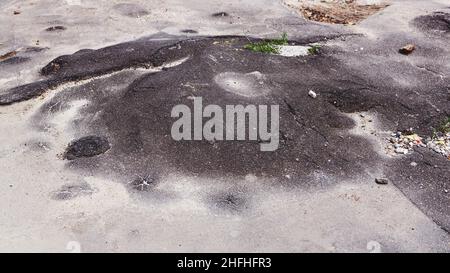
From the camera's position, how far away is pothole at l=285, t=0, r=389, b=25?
11217mm

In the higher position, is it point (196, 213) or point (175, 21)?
point (175, 21)

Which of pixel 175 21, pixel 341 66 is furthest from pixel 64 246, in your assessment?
pixel 175 21

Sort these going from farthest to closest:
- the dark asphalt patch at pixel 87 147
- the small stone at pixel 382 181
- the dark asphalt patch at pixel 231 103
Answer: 1. the dark asphalt patch at pixel 87 147
2. the dark asphalt patch at pixel 231 103
3. the small stone at pixel 382 181

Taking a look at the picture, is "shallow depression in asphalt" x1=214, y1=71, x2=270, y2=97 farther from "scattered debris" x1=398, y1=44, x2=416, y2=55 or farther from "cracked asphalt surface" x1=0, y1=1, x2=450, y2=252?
"scattered debris" x1=398, y1=44, x2=416, y2=55

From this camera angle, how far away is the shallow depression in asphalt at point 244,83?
302 inches

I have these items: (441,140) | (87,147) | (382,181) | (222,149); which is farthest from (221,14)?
(382,181)

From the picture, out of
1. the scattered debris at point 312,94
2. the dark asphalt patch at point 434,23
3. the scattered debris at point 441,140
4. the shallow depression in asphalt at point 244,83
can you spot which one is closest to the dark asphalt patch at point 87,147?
the shallow depression in asphalt at point 244,83

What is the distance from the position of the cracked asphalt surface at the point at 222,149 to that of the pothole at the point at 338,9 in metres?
1.03

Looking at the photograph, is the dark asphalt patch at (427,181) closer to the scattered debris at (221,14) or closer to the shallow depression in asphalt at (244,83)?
the shallow depression in asphalt at (244,83)

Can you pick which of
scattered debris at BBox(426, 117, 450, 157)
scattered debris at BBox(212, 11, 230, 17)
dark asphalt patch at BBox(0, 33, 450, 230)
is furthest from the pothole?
scattered debris at BBox(426, 117, 450, 157)

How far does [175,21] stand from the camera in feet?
36.3

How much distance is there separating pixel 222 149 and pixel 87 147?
2160 millimetres
